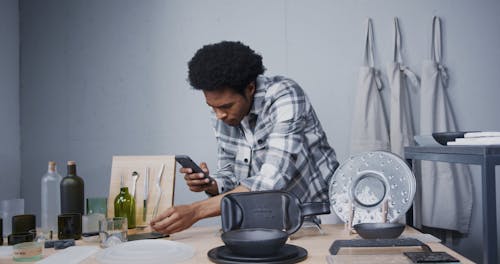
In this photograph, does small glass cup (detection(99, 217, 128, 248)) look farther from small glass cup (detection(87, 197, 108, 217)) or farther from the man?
small glass cup (detection(87, 197, 108, 217))

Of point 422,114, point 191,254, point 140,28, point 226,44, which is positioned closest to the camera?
point 191,254

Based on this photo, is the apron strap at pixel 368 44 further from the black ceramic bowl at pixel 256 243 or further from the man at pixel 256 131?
the black ceramic bowl at pixel 256 243

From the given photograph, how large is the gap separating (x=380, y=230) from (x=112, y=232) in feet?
2.41

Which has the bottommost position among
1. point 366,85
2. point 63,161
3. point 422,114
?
point 63,161

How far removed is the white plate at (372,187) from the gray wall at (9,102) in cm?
176

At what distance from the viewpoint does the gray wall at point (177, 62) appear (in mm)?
2449

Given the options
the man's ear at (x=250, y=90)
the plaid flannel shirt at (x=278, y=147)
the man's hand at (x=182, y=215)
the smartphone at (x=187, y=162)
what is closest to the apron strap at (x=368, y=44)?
the plaid flannel shirt at (x=278, y=147)

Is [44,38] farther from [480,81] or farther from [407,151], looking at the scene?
[480,81]

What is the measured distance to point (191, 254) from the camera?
3.98 ft

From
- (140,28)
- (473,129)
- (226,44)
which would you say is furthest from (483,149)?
(140,28)

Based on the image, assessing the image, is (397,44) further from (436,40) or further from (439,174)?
(439,174)

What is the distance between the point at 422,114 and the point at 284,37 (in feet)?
2.58

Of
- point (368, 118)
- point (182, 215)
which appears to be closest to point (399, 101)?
point (368, 118)

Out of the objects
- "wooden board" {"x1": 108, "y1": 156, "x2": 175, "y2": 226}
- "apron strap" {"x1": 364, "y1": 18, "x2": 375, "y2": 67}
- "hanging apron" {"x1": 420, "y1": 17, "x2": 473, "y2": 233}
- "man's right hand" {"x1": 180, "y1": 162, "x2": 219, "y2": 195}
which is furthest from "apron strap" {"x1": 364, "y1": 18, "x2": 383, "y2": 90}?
"wooden board" {"x1": 108, "y1": 156, "x2": 175, "y2": 226}
